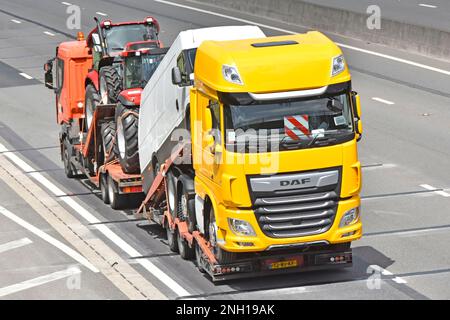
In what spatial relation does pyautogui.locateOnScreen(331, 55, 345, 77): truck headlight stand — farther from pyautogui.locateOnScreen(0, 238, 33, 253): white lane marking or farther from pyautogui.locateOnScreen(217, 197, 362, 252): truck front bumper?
pyautogui.locateOnScreen(0, 238, 33, 253): white lane marking

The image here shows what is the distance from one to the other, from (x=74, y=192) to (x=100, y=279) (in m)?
7.15

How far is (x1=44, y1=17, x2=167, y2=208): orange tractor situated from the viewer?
949 inches

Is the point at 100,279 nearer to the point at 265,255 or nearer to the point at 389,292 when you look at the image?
the point at 265,255

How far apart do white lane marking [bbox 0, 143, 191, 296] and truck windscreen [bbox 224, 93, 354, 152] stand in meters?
2.56

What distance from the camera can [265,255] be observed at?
1855 cm

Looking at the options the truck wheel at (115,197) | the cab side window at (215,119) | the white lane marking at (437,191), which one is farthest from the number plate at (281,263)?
the truck wheel at (115,197)

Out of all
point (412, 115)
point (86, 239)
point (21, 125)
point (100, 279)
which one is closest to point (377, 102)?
point (412, 115)

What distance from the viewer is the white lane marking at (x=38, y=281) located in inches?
749

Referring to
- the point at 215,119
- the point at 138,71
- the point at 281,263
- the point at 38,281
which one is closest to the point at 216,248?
the point at 281,263

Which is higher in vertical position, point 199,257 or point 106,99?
point 106,99

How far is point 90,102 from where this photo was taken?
26.1m

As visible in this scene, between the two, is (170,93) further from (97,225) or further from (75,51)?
(75,51)

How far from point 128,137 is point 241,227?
6255 millimetres
